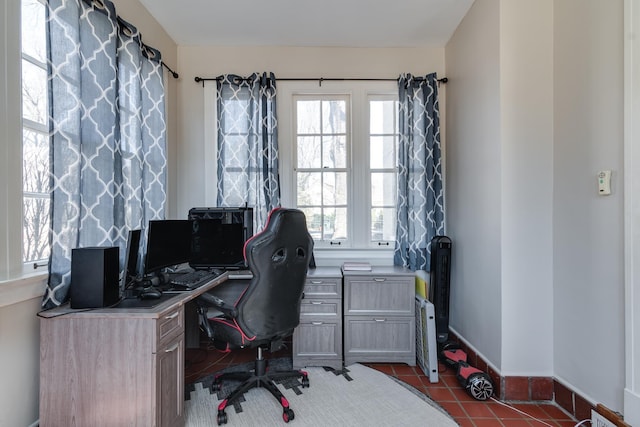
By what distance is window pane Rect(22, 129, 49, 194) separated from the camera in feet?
4.66

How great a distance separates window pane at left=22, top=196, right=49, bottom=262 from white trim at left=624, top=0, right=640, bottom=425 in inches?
113

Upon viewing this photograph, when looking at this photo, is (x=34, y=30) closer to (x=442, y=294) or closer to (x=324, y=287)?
(x=324, y=287)

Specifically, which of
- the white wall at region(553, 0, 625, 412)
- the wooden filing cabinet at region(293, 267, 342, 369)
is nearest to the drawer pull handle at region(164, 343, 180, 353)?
the wooden filing cabinet at region(293, 267, 342, 369)

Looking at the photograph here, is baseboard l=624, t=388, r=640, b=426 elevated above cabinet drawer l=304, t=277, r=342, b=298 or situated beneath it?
situated beneath

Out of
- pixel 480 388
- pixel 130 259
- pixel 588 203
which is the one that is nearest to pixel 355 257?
pixel 480 388

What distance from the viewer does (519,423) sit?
1.74m

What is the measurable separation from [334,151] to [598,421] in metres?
2.54

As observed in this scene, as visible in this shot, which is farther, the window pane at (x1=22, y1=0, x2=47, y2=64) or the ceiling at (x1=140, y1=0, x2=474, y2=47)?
the ceiling at (x1=140, y1=0, x2=474, y2=47)

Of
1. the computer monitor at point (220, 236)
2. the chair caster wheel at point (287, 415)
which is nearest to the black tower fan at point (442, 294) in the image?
the chair caster wheel at point (287, 415)

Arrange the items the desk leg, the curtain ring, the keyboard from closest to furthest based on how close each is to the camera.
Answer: the keyboard
the curtain ring
the desk leg

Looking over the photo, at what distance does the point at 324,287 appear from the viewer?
94.7 inches

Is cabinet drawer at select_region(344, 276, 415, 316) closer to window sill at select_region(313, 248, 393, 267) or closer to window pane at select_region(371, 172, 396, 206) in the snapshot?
window sill at select_region(313, 248, 393, 267)

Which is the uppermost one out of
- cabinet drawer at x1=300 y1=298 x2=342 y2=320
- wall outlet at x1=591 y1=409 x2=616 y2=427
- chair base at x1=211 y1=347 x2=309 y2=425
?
cabinet drawer at x1=300 y1=298 x2=342 y2=320

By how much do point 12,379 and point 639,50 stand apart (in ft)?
10.6
